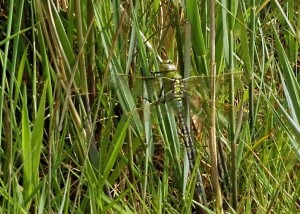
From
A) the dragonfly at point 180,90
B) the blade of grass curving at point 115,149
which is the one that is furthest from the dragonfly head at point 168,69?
the blade of grass curving at point 115,149

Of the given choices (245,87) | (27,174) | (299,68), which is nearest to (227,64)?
(245,87)

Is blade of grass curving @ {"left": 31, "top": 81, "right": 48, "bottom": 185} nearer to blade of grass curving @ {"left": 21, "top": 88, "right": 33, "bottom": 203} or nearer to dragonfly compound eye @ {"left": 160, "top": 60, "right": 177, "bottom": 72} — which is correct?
blade of grass curving @ {"left": 21, "top": 88, "right": 33, "bottom": 203}

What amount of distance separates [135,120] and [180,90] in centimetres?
10

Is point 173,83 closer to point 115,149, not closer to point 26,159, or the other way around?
point 115,149

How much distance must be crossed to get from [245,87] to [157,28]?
22 centimetres

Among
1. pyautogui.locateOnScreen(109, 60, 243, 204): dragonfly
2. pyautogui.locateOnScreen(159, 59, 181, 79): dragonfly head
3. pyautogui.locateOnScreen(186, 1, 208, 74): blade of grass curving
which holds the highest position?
pyautogui.locateOnScreen(186, 1, 208, 74): blade of grass curving

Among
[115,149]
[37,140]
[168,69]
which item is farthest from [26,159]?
[168,69]

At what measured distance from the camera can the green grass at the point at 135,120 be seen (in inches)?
42.2

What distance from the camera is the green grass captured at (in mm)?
1072

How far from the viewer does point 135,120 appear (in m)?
1.18

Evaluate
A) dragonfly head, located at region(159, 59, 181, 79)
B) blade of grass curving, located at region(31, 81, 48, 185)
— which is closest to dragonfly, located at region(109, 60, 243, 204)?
dragonfly head, located at region(159, 59, 181, 79)

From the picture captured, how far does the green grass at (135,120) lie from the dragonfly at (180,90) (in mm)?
17

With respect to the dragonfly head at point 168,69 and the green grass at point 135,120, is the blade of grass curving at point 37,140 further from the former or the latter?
the dragonfly head at point 168,69

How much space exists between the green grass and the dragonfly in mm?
17
